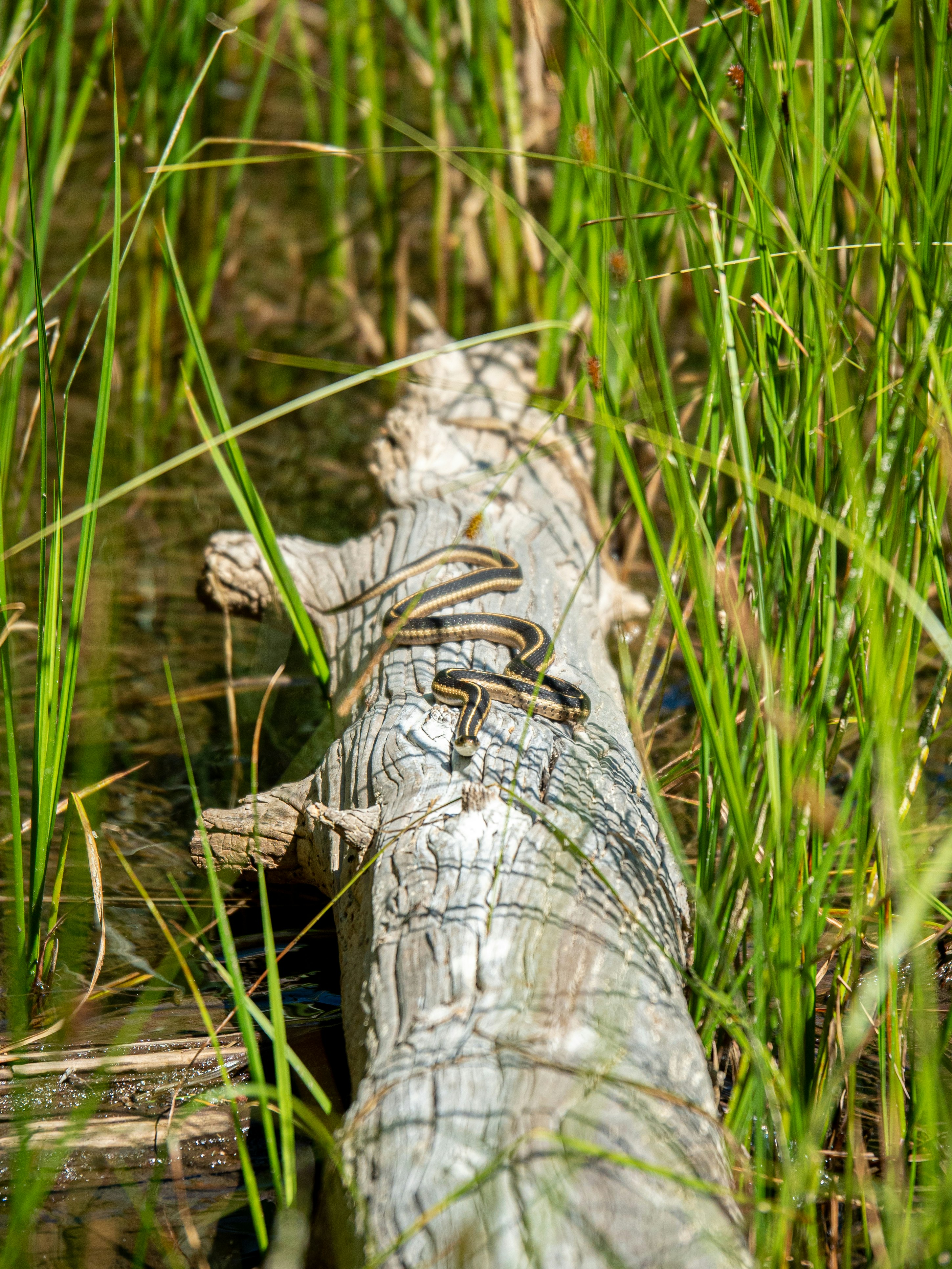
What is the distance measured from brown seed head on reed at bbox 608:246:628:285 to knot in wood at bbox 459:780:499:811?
1.03 metres

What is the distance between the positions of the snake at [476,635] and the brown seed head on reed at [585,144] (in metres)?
0.96

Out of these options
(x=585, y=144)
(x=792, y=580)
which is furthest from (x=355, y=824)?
(x=585, y=144)

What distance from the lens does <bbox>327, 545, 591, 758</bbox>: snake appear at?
112 inches

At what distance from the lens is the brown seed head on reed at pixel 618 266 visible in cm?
162

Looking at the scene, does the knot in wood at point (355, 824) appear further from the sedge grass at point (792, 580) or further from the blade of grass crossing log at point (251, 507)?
the blade of grass crossing log at point (251, 507)

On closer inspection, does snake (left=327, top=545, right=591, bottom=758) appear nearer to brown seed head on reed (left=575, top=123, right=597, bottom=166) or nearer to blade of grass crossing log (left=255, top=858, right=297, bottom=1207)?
blade of grass crossing log (left=255, top=858, right=297, bottom=1207)

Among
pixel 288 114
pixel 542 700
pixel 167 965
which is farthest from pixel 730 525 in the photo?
pixel 288 114

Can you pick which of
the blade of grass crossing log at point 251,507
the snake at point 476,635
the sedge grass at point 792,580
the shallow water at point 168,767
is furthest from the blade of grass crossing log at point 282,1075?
the blade of grass crossing log at point 251,507

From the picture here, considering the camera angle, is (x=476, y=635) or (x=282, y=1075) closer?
(x=282, y=1075)

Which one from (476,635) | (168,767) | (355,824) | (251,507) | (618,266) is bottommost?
(168,767)

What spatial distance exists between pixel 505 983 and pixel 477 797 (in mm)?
439

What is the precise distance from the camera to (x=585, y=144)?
1.81 m

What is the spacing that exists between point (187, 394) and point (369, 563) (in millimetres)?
1454

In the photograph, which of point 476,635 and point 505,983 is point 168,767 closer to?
point 476,635
